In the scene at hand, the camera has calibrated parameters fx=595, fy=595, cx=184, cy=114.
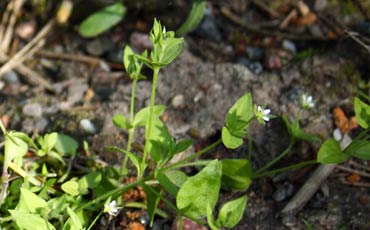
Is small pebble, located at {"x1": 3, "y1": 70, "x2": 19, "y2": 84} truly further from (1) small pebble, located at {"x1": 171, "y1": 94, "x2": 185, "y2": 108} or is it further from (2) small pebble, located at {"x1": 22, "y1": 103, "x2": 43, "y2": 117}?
(1) small pebble, located at {"x1": 171, "y1": 94, "x2": 185, "y2": 108}

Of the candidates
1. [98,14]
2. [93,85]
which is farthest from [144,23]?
[93,85]

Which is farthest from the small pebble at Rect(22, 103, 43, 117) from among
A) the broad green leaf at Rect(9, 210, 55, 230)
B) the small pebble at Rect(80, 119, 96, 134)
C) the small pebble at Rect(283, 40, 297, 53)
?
the small pebble at Rect(283, 40, 297, 53)

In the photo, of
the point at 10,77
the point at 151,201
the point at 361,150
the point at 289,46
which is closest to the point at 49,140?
the point at 151,201

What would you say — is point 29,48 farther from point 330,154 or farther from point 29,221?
point 330,154

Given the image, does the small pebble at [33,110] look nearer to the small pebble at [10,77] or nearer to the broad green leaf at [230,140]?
the small pebble at [10,77]

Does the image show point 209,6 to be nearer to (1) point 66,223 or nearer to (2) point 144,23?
(2) point 144,23

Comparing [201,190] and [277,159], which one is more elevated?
[201,190]
